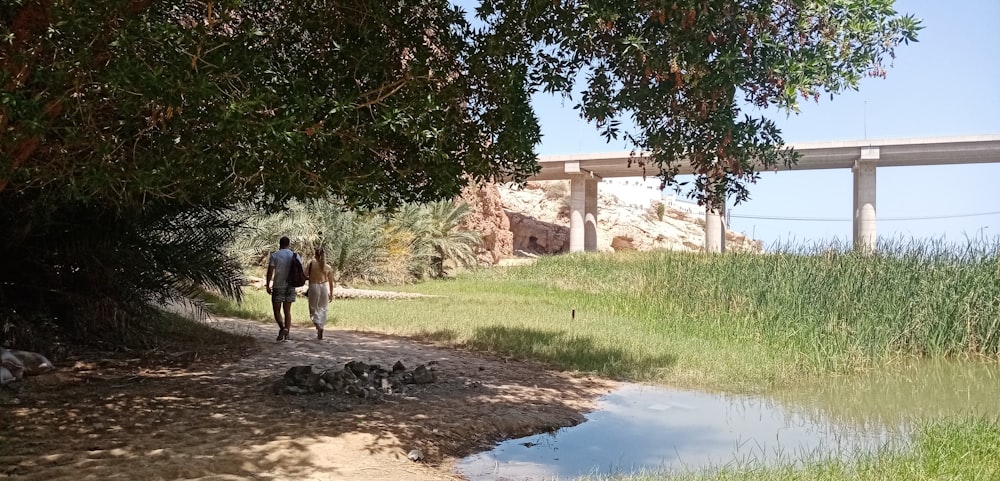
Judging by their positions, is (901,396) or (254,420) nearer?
(254,420)

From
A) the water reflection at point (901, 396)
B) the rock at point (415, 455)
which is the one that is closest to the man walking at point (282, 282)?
the rock at point (415, 455)

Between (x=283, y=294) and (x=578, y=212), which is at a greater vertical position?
(x=578, y=212)

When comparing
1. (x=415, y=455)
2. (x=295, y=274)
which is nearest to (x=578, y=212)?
(x=295, y=274)

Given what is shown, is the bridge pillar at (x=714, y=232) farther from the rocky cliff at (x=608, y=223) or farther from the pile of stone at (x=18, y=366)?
the pile of stone at (x=18, y=366)

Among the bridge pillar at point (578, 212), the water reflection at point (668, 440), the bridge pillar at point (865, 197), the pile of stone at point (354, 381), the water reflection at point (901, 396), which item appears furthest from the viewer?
the bridge pillar at point (578, 212)

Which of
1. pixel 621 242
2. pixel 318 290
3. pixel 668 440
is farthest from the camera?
pixel 621 242

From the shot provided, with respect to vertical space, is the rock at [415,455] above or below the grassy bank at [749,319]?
below

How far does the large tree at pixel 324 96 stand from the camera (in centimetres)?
562

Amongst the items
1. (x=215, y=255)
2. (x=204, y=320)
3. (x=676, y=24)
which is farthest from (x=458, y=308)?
(x=676, y=24)

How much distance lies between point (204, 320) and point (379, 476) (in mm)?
9083

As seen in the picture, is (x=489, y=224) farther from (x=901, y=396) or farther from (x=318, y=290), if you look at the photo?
(x=901, y=396)

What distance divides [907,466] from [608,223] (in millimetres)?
49791

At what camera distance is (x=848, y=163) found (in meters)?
38.9

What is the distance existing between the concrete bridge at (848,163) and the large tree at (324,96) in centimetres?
2175
